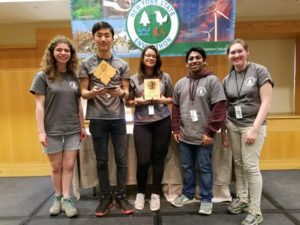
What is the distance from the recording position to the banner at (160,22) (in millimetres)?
2959

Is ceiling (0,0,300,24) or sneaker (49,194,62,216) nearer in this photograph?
sneaker (49,194,62,216)

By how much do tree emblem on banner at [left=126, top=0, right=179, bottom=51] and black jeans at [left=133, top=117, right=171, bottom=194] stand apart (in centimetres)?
104

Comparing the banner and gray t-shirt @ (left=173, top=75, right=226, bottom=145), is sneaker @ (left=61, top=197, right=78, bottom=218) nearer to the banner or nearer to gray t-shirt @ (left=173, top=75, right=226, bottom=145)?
gray t-shirt @ (left=173, top=75, right=226, bottom=145)

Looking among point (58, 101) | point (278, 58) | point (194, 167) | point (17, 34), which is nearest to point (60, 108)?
point (58, 101)

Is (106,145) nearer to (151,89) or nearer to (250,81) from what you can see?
(151,89)

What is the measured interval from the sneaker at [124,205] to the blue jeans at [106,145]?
5cm

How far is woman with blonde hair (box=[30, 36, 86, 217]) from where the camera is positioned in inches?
85.7

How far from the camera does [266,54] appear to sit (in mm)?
4164

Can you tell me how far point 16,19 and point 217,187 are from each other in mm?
3052

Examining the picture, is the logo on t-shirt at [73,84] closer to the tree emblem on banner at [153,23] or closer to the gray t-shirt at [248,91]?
the tree emblem on banner at [153,23]

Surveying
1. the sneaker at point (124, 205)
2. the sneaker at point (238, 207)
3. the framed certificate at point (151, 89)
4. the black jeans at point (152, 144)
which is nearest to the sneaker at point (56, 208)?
the sneaker at point (124, 205)

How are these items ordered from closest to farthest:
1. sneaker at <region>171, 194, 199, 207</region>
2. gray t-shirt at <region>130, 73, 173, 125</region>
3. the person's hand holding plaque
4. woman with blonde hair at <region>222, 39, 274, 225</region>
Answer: woman with blonde hair at <region>222, 39, 274, 225</region>
the person's hand holding plaque
gray t-shirt at <region>130, 73, 173, 125</region>
sneaker at <region>171, 194, 199, 207</region>

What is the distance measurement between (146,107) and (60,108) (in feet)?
2.24

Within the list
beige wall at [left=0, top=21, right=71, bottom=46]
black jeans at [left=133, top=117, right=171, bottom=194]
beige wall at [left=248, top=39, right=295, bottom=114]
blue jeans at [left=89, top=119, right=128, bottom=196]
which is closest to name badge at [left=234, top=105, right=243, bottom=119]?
black jeans at [left=133, top=117, right=171, bottom=194]
